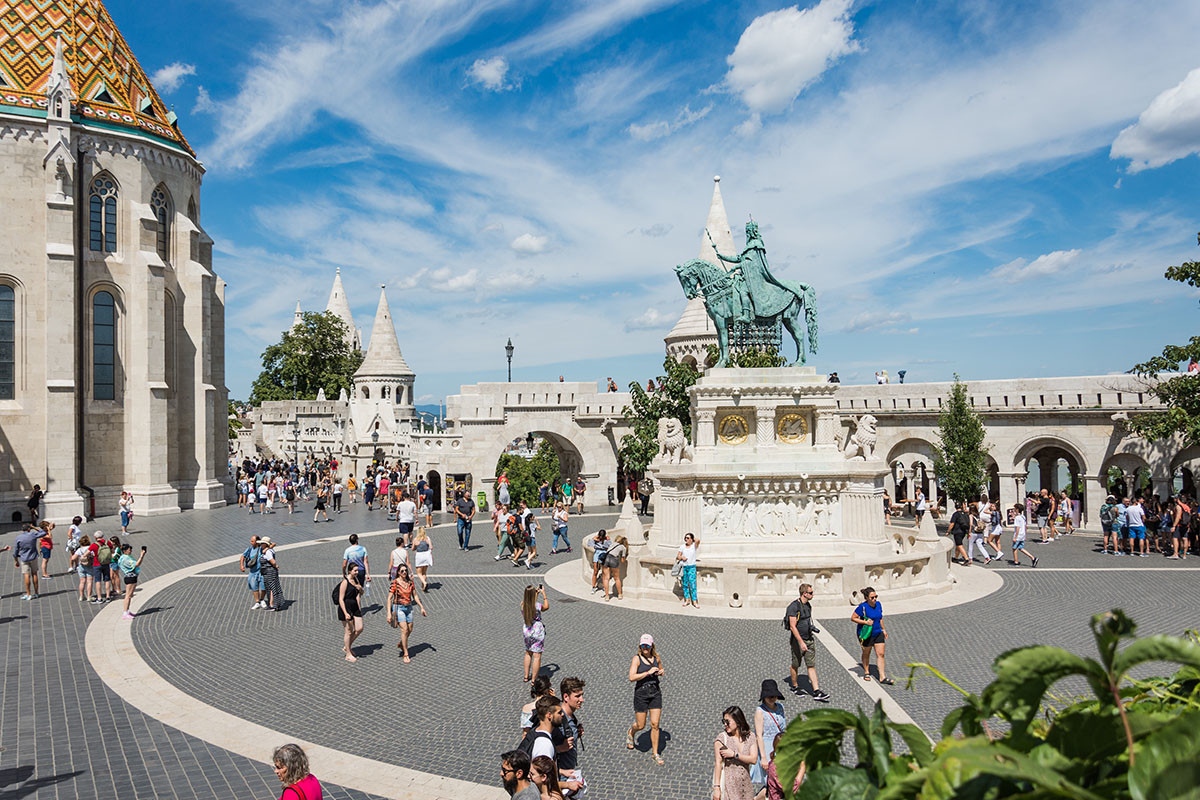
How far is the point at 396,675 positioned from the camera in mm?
10602

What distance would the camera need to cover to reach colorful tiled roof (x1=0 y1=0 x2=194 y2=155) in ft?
92.3

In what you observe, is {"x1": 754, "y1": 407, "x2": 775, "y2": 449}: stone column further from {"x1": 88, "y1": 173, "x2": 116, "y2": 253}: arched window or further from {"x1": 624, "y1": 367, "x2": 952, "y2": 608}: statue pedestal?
{"x1": 88, "y1": 173, "x2": 116, "y2": 253}: arched window

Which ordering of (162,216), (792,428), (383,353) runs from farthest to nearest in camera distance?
(383,353) → (162,216) → (792,428)

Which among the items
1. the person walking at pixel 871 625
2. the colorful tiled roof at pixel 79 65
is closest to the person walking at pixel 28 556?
the person walking at pixel 871 625

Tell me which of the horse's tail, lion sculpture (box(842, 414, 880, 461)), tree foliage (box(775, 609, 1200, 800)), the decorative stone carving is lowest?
the decorative stone carving

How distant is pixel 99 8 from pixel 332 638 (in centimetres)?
3027

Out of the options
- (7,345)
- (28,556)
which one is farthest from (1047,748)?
(7,345)

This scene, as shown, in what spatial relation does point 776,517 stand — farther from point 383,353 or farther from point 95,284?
point 383,353

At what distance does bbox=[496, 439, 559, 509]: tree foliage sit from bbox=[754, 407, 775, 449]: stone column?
65.0 ft

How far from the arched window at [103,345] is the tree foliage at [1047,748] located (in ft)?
107

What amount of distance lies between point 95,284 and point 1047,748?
33309 mm

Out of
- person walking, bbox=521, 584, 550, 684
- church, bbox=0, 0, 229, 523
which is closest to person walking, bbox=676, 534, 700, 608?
person walking, bbox=521, 584, 550, 684

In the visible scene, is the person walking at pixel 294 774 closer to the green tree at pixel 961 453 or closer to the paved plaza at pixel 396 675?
the paved plaza at pixel 396 675

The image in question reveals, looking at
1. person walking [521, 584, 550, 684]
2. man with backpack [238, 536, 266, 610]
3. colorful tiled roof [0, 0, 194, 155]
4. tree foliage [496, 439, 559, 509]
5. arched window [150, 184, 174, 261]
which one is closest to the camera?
person walking [521, 584, 550, 684]
